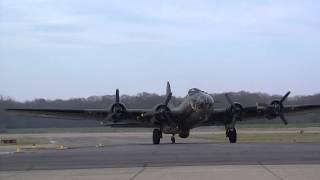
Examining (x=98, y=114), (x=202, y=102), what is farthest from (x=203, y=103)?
(x=98, y=114)

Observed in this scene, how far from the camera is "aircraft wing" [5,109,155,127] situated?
4569 cm

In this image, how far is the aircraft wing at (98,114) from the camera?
45.7m

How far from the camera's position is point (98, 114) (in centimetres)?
4750

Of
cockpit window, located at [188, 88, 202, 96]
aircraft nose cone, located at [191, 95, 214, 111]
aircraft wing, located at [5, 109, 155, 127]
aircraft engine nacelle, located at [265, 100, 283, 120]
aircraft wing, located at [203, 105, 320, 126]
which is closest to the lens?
aircraft nose cone, located at [191, 95, 214, 111]

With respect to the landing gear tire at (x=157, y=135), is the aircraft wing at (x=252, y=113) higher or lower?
higher

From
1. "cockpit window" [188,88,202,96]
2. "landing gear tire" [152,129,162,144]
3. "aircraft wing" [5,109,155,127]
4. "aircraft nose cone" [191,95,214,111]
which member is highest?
"cockpit window" [188,88,202,96]

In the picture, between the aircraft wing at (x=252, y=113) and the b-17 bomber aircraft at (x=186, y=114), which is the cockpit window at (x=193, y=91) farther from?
the aircraft wing at (x=252, y=113)

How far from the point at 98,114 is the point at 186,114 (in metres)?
7.48

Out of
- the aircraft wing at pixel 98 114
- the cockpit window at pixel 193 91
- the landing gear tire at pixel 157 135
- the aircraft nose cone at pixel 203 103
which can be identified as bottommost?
the landing gear tire at pixel 157 135

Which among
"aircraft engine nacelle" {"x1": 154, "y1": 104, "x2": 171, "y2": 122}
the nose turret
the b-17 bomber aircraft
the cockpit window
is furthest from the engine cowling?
"aircraft engine nacelle" {"x1": 154, "y1": 104, "x2": 171, "y2": 122}

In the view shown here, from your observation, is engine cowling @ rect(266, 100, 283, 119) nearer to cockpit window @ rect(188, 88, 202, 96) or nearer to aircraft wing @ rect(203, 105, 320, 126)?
aircraft wing @ rect(203, 105, 320, 126)

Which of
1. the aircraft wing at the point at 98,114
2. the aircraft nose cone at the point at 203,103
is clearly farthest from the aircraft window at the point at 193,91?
the aircraft wing at the point at 98,114

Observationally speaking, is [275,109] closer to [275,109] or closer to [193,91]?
[275,109]

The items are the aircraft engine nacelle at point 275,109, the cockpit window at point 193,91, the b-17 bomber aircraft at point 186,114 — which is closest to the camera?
the b-17 bomber aircraft at point 186,114
